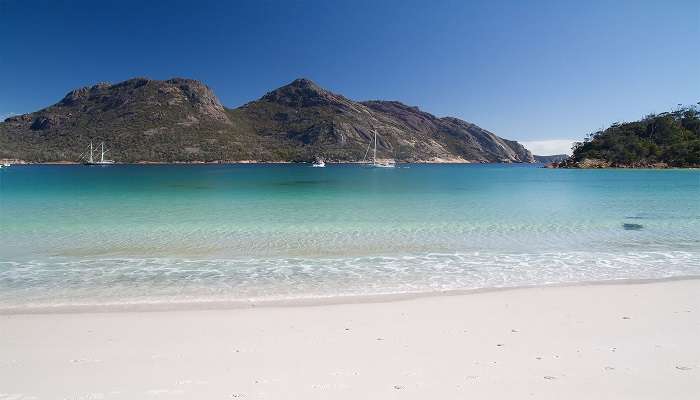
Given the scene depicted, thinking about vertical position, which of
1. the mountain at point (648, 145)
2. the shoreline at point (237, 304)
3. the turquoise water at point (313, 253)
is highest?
the mountain at point (648, 145)

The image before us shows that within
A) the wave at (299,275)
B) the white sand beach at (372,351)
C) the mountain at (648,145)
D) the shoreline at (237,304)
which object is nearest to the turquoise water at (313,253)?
the wave at (299,275)

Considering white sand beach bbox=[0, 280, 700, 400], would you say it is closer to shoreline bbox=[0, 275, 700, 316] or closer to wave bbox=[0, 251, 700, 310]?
shoreline bbox=[0, 275, 700, 316]

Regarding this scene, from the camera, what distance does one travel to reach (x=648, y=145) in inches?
4695

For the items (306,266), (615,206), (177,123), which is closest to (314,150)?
(177,123)

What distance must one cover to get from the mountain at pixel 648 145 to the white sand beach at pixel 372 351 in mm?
136340

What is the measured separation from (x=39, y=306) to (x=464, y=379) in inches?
278

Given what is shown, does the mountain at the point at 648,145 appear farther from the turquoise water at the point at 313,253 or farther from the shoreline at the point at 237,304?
the shoreline at the point at 237,304

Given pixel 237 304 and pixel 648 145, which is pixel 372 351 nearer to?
pixel 237 304

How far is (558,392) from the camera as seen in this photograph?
4078 millimetres

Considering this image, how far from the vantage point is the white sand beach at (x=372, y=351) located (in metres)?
4.15

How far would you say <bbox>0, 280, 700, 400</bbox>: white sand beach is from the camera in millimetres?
4148

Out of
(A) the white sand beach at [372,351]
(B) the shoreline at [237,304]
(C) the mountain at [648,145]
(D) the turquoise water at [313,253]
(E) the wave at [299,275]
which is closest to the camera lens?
(A) the white sand beach at [372,351]

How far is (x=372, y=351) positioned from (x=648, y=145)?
14422 cm

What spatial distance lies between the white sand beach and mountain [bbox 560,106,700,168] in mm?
136340
